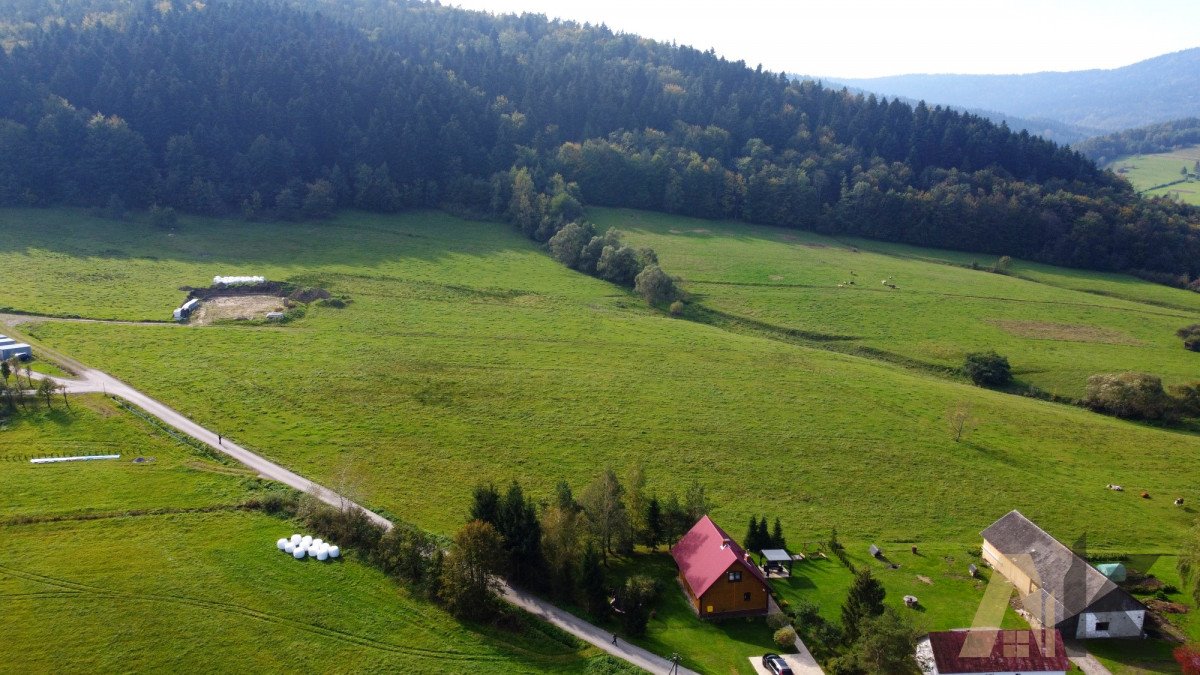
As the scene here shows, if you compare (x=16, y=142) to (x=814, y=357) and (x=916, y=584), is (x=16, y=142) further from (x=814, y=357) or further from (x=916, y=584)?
(x=916, y=584)

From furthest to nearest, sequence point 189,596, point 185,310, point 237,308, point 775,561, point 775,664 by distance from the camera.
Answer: point 237,308 < point 185,310 < point 775,561 < point 189,596 < point 775,664

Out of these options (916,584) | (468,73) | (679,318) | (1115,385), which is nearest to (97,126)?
(468,73)

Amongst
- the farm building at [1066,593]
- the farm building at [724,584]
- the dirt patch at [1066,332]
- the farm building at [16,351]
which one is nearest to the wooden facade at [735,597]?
the farm building at [724,584]

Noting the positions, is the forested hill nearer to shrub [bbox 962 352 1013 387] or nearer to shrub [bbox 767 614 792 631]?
shrub [bbox 962 352 1013 387]

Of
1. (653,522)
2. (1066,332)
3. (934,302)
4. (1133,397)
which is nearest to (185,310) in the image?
(653,522)

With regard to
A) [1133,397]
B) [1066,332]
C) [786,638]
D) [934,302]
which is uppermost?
[934,302]

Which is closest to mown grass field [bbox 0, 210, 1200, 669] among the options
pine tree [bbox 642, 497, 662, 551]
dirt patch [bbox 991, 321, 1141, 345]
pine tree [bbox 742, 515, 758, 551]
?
dirt patch [bbox 991, 321, 1141, 345]

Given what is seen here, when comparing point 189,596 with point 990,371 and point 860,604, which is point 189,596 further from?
point 990,371

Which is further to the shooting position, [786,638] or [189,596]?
[189,596]
